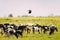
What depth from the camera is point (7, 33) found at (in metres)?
28.4

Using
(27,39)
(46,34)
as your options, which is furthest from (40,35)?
(27,39)

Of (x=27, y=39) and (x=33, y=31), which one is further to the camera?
(x=33, y=31)

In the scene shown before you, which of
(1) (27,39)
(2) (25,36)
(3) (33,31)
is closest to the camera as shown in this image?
(1) (27,39)

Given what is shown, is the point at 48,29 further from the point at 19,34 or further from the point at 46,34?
the point at 19,34

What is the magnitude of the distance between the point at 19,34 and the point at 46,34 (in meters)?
3.91

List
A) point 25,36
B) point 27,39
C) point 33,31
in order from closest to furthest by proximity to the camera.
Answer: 1. point 27,39
2. point 25,36
3. point 33,31

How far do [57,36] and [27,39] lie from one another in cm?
420

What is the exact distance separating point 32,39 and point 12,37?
2148 millimetres

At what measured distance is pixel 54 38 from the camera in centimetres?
2892

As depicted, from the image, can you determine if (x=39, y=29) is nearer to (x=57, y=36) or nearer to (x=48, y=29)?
(x=48, y=29)

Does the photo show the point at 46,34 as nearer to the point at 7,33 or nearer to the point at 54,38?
the point at 54,38

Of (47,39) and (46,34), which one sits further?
(46,34)

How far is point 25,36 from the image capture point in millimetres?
29750

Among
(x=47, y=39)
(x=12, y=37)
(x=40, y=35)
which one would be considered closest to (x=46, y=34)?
(x=40, y=35)
